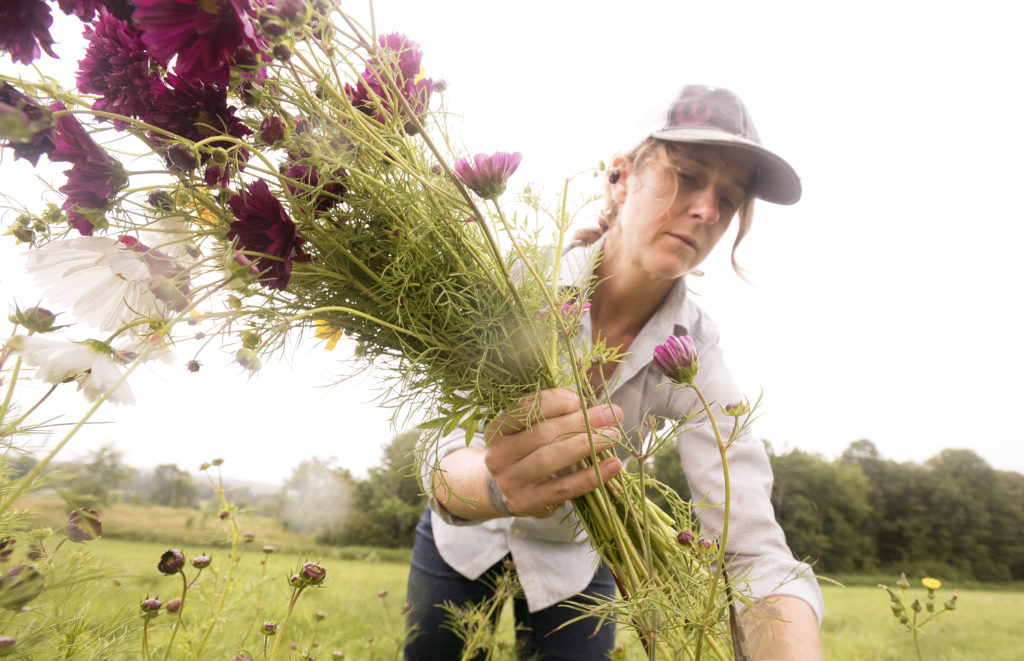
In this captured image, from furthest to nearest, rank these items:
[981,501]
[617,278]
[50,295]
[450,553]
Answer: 1. [981,501]
2. [450,553]
3. [617,278]
4. [50,295]

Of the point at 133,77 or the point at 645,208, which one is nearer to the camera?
the point at 133,77

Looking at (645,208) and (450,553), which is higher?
(645,208)

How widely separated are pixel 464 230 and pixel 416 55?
16 centimetres

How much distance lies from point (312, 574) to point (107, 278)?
11.7 inches

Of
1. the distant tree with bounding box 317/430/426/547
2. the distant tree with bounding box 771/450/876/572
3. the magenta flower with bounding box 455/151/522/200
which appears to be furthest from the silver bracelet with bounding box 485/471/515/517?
the distant tree with bounding box 317/430/426/547

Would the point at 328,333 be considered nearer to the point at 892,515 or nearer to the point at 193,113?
the point at 193,113

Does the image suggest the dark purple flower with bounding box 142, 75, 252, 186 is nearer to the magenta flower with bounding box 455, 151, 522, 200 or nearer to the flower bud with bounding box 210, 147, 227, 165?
the flower bud with bounding box 210, 147, 227, 165

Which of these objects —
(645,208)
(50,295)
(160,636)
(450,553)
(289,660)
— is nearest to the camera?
(50,295)

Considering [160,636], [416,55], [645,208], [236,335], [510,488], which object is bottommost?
[160,636]

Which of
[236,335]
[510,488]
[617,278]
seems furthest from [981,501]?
[236,335]

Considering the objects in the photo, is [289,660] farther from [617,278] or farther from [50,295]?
[617,278]

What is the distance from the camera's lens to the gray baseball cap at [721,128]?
2.89 ft

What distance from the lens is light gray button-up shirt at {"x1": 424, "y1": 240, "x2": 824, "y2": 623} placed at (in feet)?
2.40

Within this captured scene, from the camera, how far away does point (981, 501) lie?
205 inches
